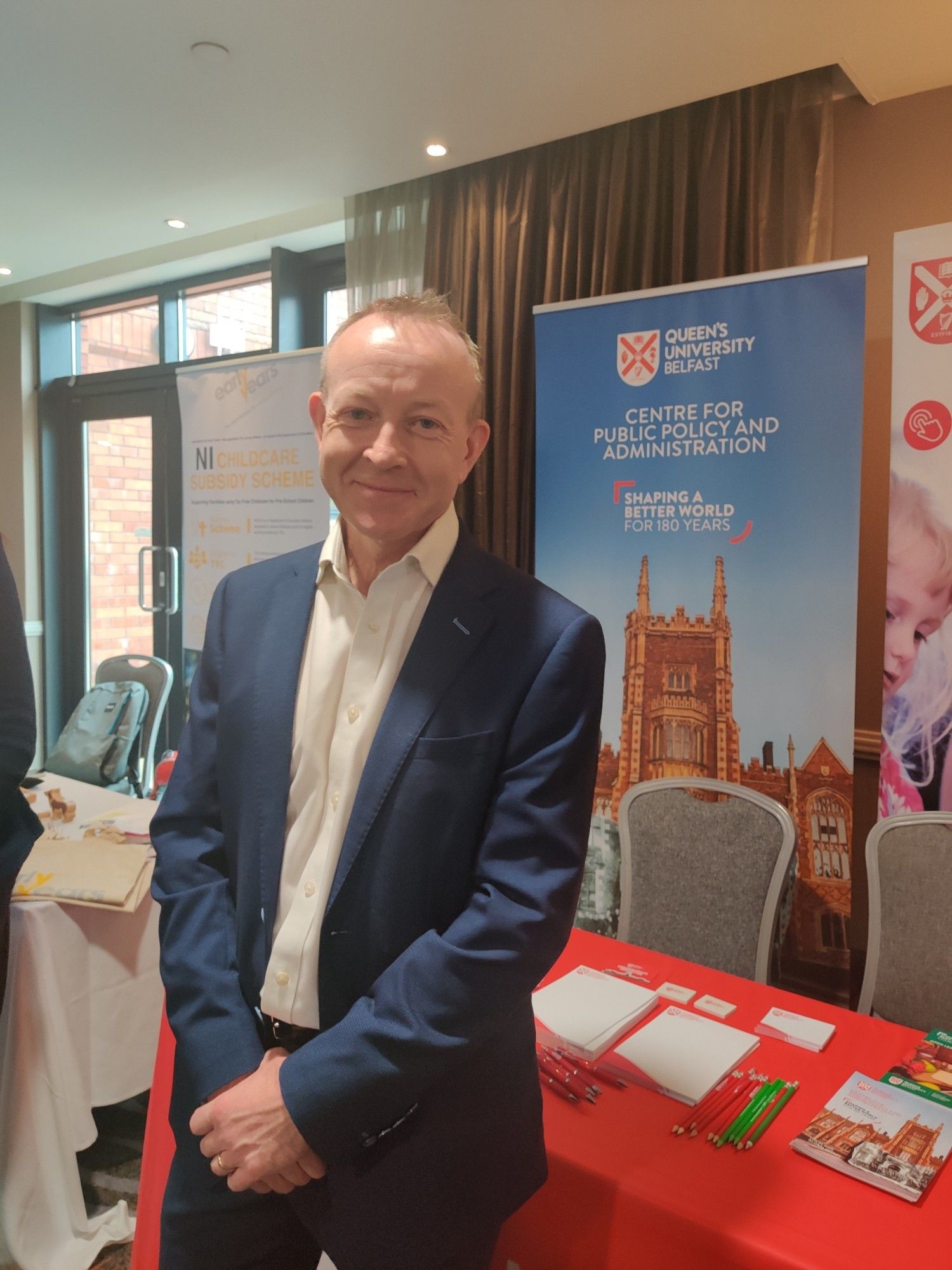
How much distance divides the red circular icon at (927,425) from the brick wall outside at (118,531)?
4.31 meters

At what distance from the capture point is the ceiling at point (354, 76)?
2.47m

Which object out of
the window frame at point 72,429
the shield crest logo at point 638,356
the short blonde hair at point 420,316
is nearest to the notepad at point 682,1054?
the short blonde hair at point 420,316

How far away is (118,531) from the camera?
5.46 meters

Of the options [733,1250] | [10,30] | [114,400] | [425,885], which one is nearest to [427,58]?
[10,30]

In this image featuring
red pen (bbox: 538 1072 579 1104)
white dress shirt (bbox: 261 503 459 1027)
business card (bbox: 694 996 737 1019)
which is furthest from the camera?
business card (bbox: 694 996 737 1019)

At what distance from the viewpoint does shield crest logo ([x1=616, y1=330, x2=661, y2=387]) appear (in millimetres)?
2805

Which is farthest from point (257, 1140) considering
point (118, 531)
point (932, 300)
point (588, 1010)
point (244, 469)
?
point (118, 531)

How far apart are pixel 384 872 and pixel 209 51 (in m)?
2.73

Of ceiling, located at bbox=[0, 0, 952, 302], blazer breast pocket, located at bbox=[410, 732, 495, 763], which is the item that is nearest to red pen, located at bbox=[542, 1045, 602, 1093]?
blazer breast pocket, located at bbox=[410, 732, 495, 763]

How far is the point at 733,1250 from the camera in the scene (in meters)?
0.99

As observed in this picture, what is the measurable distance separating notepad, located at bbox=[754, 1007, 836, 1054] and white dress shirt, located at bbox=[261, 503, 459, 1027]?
804mm

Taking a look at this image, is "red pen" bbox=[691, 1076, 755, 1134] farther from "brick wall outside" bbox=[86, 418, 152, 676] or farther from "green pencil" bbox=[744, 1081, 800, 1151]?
"brick wall outside" bbox=[86, 418, 152, 676]

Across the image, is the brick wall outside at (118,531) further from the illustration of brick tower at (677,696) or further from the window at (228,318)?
the illustration of brick tower at (677,696)

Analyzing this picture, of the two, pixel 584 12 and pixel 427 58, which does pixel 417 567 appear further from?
pixel 427 58
